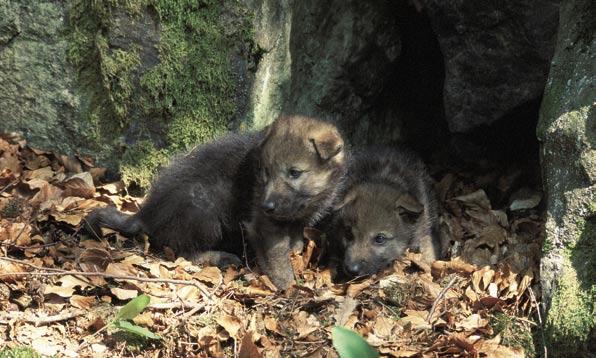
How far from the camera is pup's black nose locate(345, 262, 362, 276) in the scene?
18.5 feet

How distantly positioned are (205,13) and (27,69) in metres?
1.50

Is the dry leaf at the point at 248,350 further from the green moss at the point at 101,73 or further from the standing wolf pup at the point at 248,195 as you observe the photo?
the green moss at the point at 101,73

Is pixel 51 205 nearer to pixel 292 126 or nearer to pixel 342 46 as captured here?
pixel 292 126

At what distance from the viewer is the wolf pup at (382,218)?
5.83 meters

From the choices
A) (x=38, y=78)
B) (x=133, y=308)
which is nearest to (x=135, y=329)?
(x=133, y=308)

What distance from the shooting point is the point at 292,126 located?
5.69 meters

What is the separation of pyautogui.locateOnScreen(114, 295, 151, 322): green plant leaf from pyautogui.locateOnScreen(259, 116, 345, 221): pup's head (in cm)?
114

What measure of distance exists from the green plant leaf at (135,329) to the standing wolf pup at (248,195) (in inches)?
41.1

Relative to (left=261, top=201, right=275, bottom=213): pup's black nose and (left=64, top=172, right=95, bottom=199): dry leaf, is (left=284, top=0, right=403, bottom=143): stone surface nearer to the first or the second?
(left=261, top=201, right=275, bottom=213): pup's black nose

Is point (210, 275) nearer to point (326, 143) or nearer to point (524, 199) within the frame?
point (326, 143)

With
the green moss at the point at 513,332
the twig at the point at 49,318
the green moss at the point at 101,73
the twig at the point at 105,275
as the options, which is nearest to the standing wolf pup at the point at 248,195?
the twig at the point at 105,275

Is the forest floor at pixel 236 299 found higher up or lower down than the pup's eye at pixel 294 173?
lower down

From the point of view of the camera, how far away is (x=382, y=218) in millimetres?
5906

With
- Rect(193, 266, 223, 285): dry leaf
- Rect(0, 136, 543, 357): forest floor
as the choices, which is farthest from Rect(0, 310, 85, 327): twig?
Rect(193, 266, 223, 285): dry leaf
